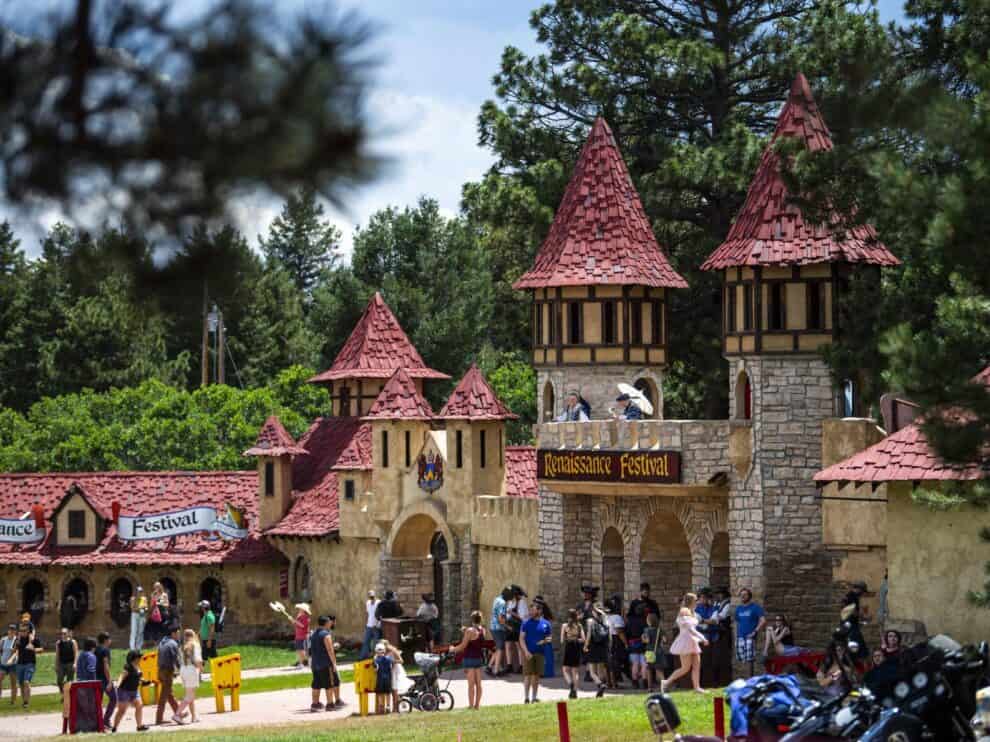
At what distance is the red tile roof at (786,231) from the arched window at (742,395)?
189 centimetres

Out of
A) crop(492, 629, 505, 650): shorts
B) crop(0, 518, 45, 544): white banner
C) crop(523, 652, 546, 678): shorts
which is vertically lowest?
crop(523, 652, 546, 678): shorts

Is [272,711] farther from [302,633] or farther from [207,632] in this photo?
[207,632]

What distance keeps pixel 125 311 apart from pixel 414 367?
40.4m

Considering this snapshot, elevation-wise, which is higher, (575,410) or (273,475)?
(575,410)

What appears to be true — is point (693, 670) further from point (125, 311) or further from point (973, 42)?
point (125, 311)

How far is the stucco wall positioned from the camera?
1056 inches

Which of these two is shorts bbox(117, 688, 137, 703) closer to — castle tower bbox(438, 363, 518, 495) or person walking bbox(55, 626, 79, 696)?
person walking bbox(55, 626, 79, 696)

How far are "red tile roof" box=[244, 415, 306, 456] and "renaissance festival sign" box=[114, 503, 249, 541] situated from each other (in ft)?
5.59

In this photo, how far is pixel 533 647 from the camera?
29688 millimetres

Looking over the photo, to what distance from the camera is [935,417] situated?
1831cm

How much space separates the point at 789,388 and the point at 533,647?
6.60 meters

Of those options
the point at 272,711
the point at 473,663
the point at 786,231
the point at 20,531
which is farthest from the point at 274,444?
the point at 473,663

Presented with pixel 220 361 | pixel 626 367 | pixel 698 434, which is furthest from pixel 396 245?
pixel 698 434

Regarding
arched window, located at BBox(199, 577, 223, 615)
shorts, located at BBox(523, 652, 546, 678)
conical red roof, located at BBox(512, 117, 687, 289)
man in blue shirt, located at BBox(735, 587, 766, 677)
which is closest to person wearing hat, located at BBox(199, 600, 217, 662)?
arched window, located at BBox(199, 577, 223, 615)
